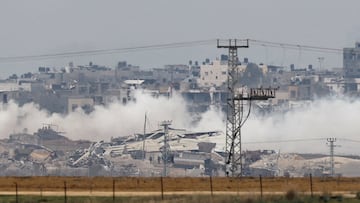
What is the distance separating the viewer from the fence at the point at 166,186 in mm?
68938

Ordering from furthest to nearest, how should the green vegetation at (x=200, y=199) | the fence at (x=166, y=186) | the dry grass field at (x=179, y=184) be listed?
the dry grass field at (x=179, y=184) < the fence at (x=166, y=186) < the green vegetation at (x=200, y=199)

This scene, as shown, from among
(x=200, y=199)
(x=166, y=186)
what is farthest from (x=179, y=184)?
(x=200, y=199)

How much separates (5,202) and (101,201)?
406 cm

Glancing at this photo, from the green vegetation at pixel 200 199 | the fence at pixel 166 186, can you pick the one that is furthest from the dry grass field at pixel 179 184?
the green vegetation at pixel 200 199

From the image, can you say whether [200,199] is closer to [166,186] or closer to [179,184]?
[166,186]

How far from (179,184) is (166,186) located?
3.52ft

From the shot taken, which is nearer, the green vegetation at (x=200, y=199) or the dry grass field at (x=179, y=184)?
the green vegetation at (x=200, y=199)

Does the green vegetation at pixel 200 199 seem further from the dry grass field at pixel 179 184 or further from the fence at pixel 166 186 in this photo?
the dry grass field at pixel 179 184

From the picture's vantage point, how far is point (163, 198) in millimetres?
64250

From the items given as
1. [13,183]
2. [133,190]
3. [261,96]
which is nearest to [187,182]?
[133,190]

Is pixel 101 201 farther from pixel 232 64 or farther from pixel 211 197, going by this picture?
pixel 232 64

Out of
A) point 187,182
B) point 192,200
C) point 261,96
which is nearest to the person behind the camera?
point 192,200

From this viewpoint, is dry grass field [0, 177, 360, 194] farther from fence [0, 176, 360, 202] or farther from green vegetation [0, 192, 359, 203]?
green vegetation [0, 192, 359, 203]

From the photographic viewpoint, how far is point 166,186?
72188mm
